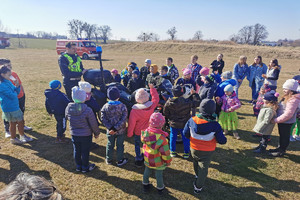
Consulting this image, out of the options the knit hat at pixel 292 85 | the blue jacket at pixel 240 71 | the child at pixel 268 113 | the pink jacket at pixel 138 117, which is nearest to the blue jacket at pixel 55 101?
the pink jacket at pixel 138 117

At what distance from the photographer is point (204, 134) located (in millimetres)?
3201

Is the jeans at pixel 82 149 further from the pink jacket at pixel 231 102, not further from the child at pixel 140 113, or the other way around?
the pink jacket at pixel 231 102

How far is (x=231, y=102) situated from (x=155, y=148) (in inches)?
113

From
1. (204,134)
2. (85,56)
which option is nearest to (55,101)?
(204,134)

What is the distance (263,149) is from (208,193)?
2152 mm

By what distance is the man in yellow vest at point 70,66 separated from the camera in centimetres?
584

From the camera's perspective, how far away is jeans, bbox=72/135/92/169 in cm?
374

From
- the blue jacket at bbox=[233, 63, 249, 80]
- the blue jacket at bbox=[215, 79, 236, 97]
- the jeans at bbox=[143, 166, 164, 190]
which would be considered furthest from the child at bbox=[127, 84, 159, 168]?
the blue jacket at bbox=[233, 63, 249, 80]

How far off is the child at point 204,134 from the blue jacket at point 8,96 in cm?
413

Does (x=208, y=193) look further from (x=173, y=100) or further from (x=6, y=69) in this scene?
(x=6, y=69)

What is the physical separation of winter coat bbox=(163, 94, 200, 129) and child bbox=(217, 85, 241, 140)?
4.20ft

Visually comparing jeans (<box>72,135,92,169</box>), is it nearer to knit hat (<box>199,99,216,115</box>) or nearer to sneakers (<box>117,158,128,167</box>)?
sneakers (<box>117,158,128,167</box>)

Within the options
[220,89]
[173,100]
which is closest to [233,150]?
[220,89]

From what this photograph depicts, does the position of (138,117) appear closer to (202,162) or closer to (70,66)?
(202,162)
